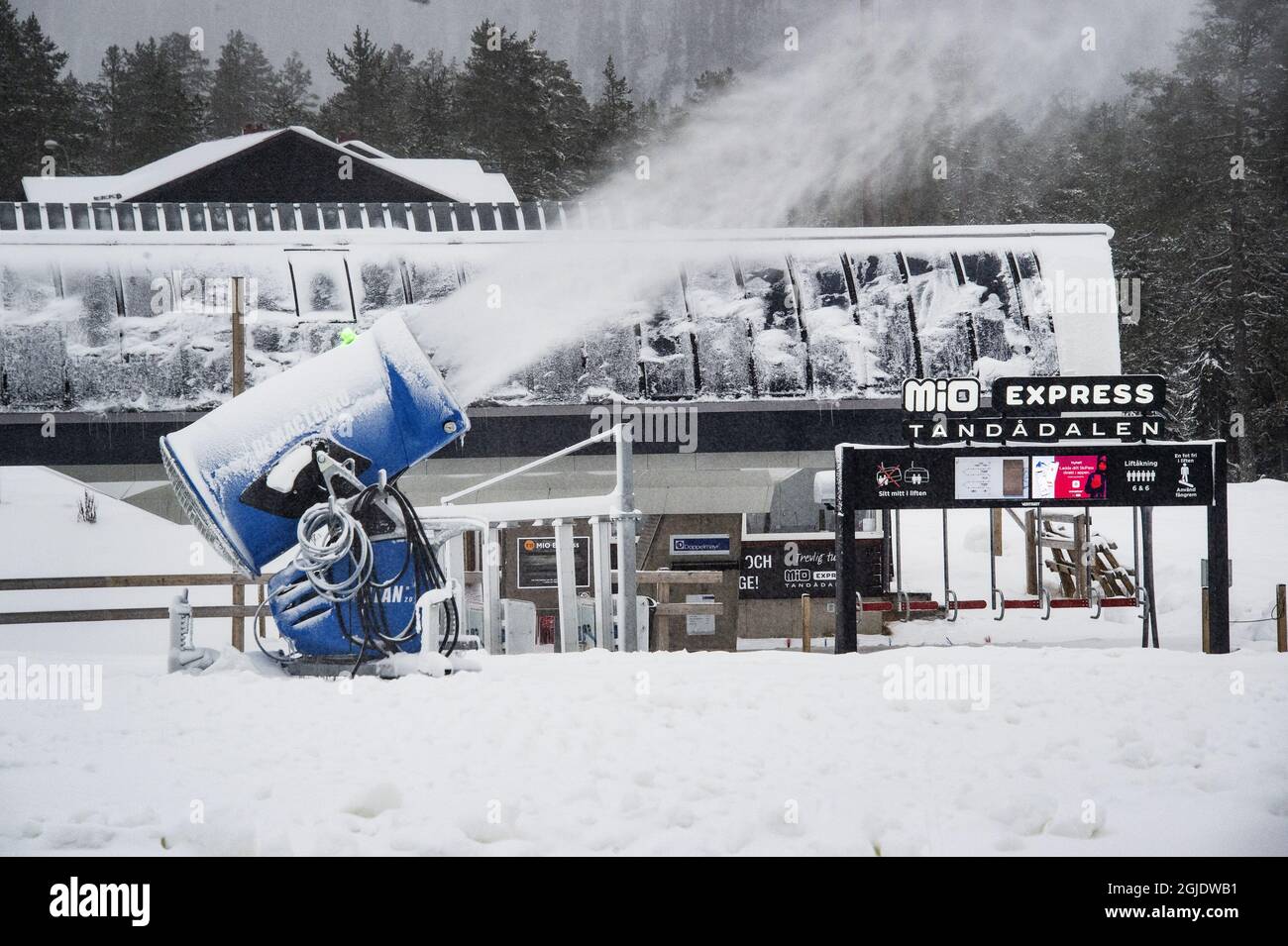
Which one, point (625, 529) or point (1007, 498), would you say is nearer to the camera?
point (625, 529)

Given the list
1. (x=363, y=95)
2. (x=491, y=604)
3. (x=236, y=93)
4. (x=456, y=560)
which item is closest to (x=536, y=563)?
(x=456, y=560)

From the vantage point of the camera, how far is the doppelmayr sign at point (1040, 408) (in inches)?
389

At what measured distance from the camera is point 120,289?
539 inches

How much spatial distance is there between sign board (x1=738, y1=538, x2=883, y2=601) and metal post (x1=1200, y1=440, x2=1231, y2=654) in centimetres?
514

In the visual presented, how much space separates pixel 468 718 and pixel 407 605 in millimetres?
2122

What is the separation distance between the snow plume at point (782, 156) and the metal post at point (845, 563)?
4.03 meters

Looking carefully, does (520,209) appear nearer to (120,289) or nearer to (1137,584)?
(120,289)

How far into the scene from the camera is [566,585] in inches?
362

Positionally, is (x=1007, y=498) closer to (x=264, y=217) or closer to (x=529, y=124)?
(x=264, y=217)

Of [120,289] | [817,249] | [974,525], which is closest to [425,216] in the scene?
[120,289]

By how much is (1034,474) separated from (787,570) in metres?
5.08

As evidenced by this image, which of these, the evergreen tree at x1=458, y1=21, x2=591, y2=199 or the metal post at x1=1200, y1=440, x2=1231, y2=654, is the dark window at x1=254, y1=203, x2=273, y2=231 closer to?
the evergreen tree at x1=458, y1=21, x2=591, y2=199

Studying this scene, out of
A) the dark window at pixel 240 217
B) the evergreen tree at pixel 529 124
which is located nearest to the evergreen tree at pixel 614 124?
the evergreen tree at pixel 529 124

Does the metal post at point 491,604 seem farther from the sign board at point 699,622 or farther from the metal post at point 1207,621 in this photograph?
the metal post at point 1207,621
